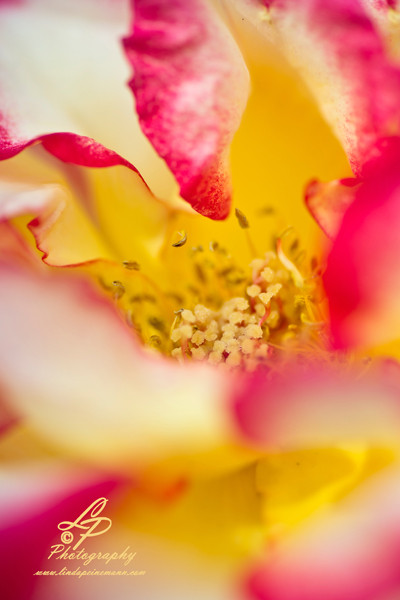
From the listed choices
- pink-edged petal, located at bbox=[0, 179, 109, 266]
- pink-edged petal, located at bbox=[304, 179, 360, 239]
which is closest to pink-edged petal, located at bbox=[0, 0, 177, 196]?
pink-edged petal, located at bbox=[0, 179, 109, 266]

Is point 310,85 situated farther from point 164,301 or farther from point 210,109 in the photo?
point 164,301

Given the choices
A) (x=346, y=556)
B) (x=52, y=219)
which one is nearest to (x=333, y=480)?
(x=346, y=556)

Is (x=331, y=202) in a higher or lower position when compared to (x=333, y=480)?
higher

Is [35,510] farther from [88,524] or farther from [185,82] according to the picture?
[185,82]

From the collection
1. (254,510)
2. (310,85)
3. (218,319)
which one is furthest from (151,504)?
(310,85)

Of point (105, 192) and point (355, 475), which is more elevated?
point (105, 192)

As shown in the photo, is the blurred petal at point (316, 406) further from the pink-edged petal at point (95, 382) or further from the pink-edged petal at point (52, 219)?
the pink-edged petal at point (52, 219)
